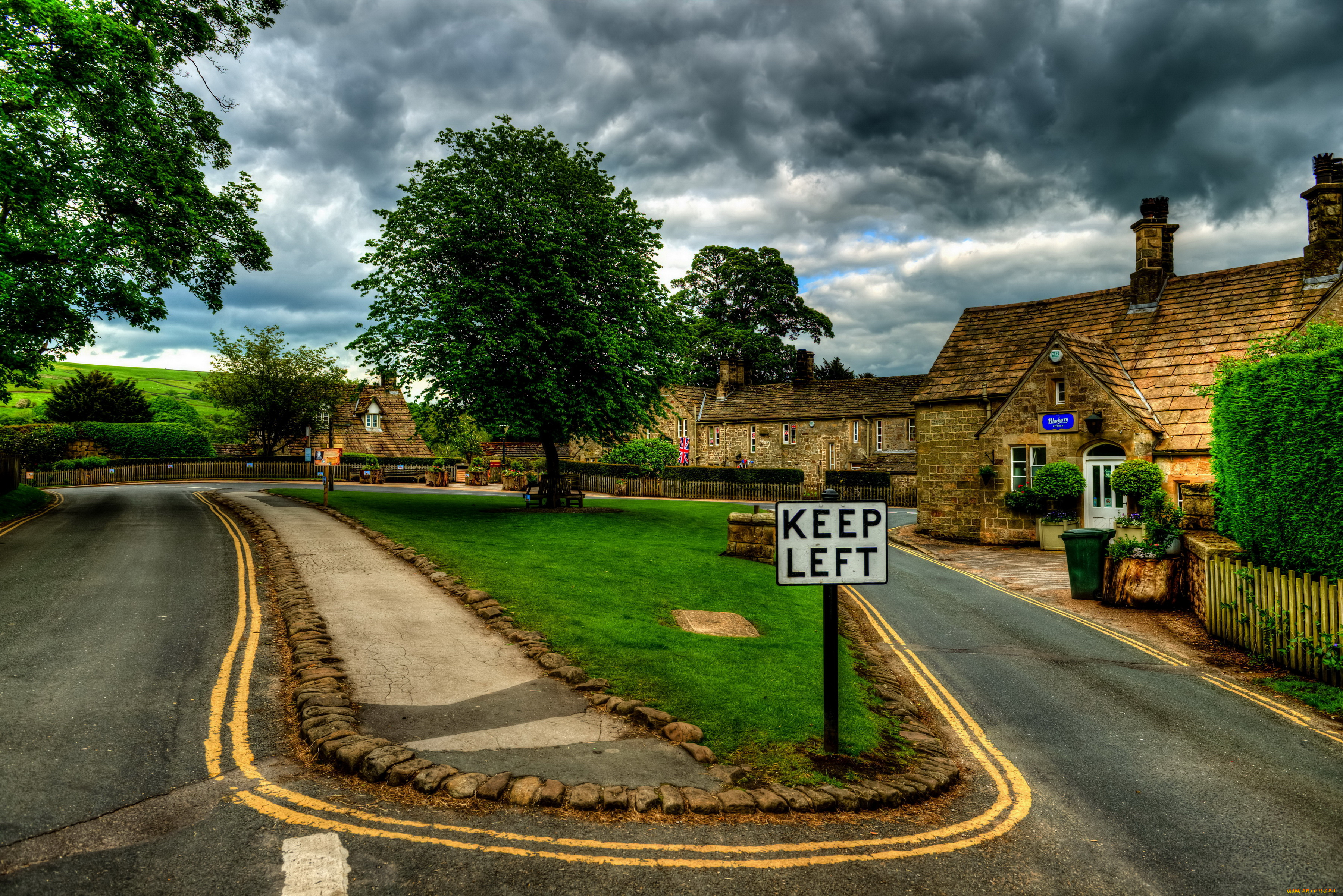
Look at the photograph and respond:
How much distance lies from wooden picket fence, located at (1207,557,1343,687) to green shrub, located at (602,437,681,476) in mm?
32531

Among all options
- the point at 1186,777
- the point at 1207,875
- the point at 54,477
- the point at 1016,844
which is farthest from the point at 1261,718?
the point at 54,477

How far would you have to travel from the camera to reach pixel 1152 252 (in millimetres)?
25516

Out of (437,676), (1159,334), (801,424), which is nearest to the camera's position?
(437,676)

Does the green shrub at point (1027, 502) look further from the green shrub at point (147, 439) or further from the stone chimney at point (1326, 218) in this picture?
the green shrub at point (147, 439)

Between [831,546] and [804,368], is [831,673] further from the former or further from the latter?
[804,368]

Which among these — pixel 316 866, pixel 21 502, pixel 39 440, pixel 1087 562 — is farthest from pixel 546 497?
pixel 39 440

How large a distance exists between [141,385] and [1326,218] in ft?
506

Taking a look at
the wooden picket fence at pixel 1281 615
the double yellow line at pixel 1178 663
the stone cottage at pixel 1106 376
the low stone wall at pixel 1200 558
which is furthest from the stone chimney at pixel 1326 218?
the wooden picket fence at pixel 1281 615

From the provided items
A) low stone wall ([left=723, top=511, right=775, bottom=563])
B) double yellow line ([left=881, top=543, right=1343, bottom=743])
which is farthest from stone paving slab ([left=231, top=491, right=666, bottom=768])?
low stone wall ([left=723, top=511, right=775, bottom=563])

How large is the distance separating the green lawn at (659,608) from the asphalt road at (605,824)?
1.59 metres

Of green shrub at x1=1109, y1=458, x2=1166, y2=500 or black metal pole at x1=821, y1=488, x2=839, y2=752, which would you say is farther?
green shrub at x1=1109, y1=458, x2=1166, y2=500

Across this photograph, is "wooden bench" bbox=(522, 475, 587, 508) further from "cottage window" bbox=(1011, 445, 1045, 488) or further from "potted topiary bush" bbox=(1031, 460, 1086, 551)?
"potted topiary bush" bbox=(1031, 460, 1086, 551)

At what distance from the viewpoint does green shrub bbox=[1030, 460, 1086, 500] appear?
22031 mm

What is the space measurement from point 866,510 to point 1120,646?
27.1 feet
